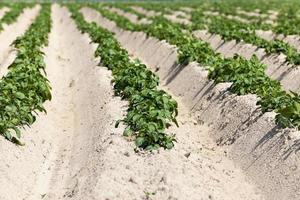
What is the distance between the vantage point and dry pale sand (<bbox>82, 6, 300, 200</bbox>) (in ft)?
32.0

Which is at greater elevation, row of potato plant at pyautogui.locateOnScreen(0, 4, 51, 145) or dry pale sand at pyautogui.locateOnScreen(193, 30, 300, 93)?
dry pale sand at pyautogui.locateOnScreen(193, 30, 300, 93)

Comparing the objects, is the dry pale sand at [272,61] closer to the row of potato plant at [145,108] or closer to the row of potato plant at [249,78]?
the row of potato plant at [249,78]

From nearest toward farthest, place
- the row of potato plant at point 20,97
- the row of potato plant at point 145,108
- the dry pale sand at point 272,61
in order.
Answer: the row of potato plant at point 145,108, the row of potato plant at point 20,97, the dry pale sand at point 272,61

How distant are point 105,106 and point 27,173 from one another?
152 inches

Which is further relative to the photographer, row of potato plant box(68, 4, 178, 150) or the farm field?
row of potato plant box(68, 4, 178, 150)

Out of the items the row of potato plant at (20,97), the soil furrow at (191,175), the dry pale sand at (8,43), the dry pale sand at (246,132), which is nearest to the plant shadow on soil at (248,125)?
the dry pale sand at (246,132)

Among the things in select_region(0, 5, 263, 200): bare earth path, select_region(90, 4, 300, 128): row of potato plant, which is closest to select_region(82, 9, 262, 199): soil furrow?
select_region(0, 5, 263, 200): bare earth path

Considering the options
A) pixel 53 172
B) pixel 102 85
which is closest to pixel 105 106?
pixel 102 85

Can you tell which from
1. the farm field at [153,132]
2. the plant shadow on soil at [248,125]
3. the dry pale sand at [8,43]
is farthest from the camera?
the dry pale sand at [8,43]

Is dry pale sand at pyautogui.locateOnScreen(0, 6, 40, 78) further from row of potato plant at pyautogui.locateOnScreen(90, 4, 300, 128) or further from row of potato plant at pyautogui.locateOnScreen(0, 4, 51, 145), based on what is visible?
row of potato plant at pyautogui.locateOnScreen(90, 4, 300, 128)

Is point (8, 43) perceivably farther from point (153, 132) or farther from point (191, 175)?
point (191, 175)

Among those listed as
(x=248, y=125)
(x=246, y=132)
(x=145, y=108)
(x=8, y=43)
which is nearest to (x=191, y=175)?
(x=145, y=108)

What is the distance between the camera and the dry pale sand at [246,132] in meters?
9.77

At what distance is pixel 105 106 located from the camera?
13.8 meters
